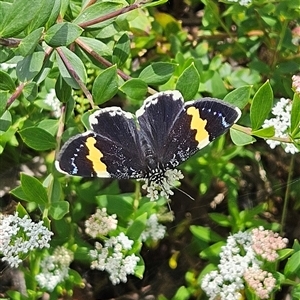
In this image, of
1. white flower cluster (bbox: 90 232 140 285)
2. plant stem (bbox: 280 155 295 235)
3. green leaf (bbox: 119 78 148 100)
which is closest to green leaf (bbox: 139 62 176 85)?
green leaf (bbox: 119 78 148 100)

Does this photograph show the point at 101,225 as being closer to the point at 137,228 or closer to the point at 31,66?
the point at 137,228

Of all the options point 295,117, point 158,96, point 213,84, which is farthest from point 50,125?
point 295,117

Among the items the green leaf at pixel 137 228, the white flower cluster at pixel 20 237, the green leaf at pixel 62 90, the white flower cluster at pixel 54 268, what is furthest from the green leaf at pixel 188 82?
the white flower cluster at pixel 54 268

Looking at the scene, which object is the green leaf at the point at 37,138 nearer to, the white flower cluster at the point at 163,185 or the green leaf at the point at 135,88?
the green leaf at the point at 135,88

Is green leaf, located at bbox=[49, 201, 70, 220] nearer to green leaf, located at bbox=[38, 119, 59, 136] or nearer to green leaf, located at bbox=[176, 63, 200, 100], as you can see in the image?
green leaf, located at bbox=[38, 119, 59, 136]

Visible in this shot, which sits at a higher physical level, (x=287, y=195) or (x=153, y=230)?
(x=153, y=230)

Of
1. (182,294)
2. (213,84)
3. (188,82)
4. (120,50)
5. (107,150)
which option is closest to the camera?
(107,150)

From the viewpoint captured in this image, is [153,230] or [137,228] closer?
[137,228]
